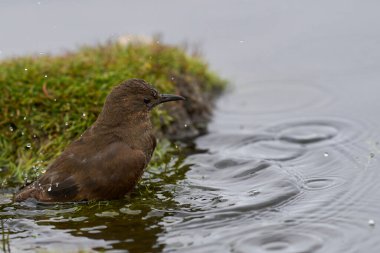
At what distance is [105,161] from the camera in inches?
285

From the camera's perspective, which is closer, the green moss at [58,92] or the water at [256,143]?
the water at [256,143]

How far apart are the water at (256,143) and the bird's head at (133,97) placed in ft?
2.42

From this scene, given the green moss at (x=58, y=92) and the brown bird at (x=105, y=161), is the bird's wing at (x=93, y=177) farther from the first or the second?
the green moss at (x=58, y=92)

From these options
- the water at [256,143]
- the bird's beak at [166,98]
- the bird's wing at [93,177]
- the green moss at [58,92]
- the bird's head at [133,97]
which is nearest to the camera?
the water at [256,143]

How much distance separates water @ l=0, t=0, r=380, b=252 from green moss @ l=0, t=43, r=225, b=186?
730mm

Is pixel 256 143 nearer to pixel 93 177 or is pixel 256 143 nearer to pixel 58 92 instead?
pixel 58 92

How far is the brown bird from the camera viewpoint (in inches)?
284

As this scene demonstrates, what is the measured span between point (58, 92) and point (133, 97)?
1.40m

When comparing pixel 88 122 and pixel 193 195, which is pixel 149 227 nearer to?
pixel 193 195

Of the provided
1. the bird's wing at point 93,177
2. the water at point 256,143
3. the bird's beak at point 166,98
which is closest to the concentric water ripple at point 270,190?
the water at point 256,143

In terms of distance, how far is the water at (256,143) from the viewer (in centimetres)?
639

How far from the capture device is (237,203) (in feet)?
23.0

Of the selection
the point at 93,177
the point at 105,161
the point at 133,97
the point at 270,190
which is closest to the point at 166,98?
the point at 133,97

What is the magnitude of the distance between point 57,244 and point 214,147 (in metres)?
3.24
